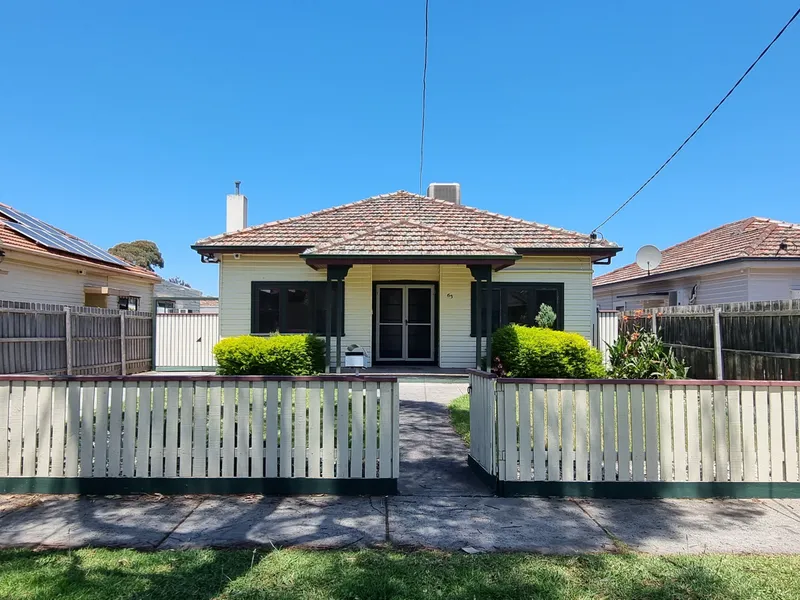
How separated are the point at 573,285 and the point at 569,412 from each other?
9078 mm

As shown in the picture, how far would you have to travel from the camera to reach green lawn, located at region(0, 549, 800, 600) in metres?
2.83

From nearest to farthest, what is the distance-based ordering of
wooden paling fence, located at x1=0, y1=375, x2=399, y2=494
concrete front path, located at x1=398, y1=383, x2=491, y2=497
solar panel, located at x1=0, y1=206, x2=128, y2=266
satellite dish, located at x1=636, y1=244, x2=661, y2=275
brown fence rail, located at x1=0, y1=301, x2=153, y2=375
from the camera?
Result: wooden paling fence, located at x1=0, y1=375, x2=399, y2=494
concrete front path, located at x1=398, y1=383, x2=491, y2=497
brown fence rail, located at x1=0, y1=301, x2=153, y2=375
satellite dish, located at x1=636, y1=244, x2=661, y2=275
solar panel, located at x1=0, y1=206, x2=128, y2=266

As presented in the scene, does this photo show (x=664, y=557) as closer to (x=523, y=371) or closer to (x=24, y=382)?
(x=24, y=382)

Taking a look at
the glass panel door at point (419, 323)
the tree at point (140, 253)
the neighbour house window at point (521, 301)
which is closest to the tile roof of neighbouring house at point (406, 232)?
the neighbour house window at point (521, 301)

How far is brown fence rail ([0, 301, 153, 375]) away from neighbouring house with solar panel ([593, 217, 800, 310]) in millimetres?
16737

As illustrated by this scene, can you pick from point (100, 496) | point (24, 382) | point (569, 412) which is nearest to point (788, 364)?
point (569, 412)

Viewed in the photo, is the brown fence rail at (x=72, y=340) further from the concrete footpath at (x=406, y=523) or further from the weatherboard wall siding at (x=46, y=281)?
the concrete footpath at (x=406, y=523)

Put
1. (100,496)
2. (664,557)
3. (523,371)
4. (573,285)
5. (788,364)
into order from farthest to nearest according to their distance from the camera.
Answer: (573,285) < (523,371) < (788,364) < (100,496) < (664,557)

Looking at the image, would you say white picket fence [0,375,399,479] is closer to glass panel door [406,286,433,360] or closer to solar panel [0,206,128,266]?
glass panel door [406,286,433,360]

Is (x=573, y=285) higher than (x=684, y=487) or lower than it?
higher

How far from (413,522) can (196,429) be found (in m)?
2.16

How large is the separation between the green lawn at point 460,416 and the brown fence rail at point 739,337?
4956 millimetres

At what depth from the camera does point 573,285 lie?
1288cm

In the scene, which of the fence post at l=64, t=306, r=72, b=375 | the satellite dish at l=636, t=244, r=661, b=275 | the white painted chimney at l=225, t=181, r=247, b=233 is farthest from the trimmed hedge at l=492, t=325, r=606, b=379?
the fence post at l=64, t=306, r=72, b=375
